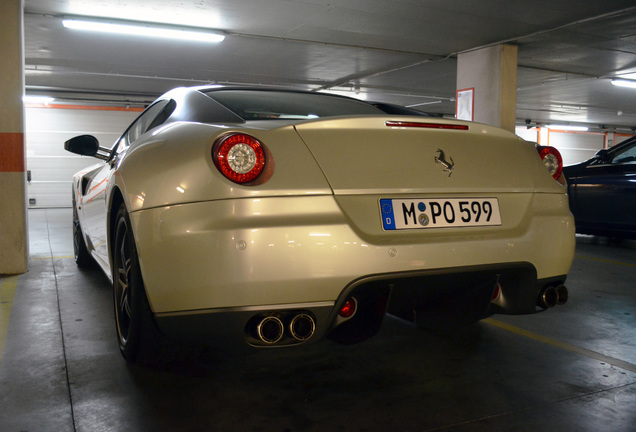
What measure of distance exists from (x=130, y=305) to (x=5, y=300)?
2.24 meters

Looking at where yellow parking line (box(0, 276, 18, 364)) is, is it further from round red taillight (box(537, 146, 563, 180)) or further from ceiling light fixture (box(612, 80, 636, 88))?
ceiling light fixture (box(612, 80, 636, 88))

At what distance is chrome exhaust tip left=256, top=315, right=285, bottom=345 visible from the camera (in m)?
1.88

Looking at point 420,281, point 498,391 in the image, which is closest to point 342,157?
point 420,281

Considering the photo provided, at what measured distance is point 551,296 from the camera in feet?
7.60

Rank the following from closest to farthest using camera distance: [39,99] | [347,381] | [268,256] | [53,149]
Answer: [268,256] → [347,381] → [39,99] → [53,149]

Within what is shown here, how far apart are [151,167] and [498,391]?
162cm

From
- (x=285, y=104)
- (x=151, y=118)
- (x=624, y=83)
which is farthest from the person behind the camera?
(x=624, y=83)

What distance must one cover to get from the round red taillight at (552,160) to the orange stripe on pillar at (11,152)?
451cm

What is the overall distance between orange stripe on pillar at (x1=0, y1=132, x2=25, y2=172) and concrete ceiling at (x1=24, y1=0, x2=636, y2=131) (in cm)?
376

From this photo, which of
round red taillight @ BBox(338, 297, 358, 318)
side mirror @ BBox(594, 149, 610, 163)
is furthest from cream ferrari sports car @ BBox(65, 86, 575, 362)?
side mirror @ BBox(594, 149, 610, 163)

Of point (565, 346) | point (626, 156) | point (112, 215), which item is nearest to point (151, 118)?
point (112, 215)

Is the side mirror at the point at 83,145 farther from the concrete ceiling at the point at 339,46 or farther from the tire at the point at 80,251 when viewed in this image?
the concrete ceiling at the point at 339,46

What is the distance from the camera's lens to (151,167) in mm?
2160

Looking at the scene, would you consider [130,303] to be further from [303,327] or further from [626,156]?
[626,156]
